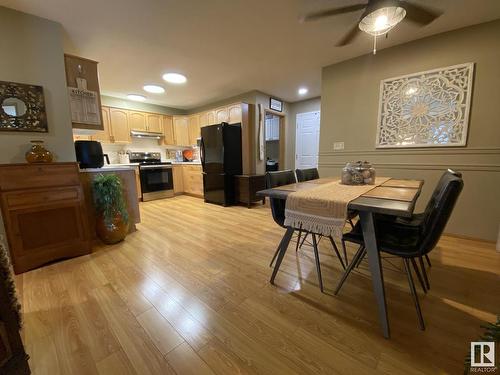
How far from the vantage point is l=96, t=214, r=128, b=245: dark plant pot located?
2.33 metres

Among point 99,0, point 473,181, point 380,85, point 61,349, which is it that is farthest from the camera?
point 380,85

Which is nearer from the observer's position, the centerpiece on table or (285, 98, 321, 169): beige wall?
the centerpiece on table

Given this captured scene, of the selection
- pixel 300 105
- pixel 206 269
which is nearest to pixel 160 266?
pixel 206 269

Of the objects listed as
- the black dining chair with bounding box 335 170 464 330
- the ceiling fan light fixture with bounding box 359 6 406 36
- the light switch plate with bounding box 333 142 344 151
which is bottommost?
the black dining chair with bounding box 335 170 464 330

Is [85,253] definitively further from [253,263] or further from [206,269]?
[253,263]

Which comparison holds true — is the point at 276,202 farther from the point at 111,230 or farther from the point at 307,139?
the point at 307,139

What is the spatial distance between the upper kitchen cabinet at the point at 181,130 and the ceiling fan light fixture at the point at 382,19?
15.2ft

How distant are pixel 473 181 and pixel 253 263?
2664 mm

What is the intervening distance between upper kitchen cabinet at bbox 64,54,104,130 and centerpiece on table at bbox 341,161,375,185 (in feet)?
9.15

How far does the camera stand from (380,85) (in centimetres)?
271

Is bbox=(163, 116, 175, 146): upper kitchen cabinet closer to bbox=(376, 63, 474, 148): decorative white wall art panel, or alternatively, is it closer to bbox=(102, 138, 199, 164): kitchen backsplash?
bbox=(102, 138, 199, 164): kitchen backsplash

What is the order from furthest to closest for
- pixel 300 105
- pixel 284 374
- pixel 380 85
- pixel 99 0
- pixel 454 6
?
pixel 300 105 → pixel 380 85 → pixel 454 6 → pixel 99 0 → pixel 284 374

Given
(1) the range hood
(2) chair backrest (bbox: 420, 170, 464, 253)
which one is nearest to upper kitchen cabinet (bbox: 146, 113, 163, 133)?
(1) the range hood

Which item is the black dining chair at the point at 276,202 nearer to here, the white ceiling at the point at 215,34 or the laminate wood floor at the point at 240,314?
the laminate wood floor at the point at 240,314
